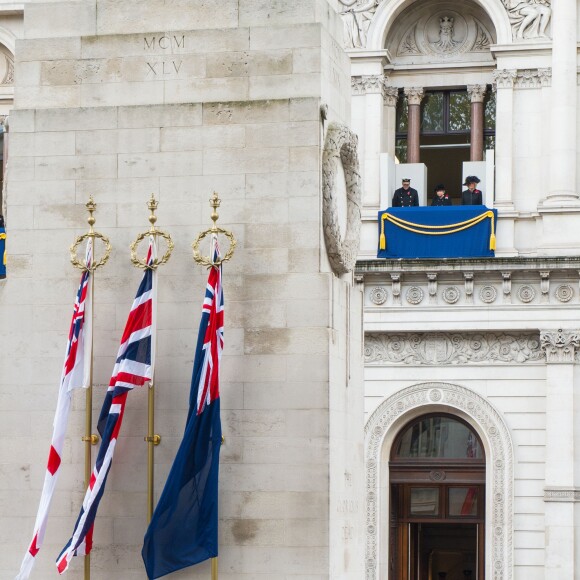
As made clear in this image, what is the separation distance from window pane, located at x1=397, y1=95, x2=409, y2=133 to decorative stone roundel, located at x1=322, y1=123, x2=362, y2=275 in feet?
76.1

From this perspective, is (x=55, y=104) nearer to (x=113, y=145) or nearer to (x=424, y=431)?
(x=113, y=145)

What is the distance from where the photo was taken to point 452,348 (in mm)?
45500

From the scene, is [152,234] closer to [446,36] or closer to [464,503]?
[464,503]

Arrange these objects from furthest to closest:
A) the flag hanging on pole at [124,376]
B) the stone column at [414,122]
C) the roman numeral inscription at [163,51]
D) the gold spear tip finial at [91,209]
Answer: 1. the stone column at [414,122]
2. the roman numeral inscription at [163,51]
3. the gold spear tip finial at [91,209]
4. the flag hanging on pole at [124,376]

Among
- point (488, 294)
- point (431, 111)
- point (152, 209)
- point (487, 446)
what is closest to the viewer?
point (152, 209)

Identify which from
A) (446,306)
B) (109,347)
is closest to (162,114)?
(109,347)

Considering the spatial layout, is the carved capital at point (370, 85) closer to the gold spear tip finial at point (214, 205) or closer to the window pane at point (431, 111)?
the window pane at point (431, 111)

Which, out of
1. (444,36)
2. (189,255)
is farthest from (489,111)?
(189,255)

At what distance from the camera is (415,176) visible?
47500mm

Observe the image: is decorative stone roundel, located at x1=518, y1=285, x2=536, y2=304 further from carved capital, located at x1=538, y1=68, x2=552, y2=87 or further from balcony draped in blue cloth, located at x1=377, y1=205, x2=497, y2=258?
carved capital, located at x1=538, y1=68, x2=552, y2=87

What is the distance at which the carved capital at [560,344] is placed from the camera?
44.3 m

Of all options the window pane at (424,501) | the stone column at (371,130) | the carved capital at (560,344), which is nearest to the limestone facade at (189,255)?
the carved capital at (560,344)

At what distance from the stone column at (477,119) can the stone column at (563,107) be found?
1.96 m

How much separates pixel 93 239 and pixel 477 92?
81.9 feet
